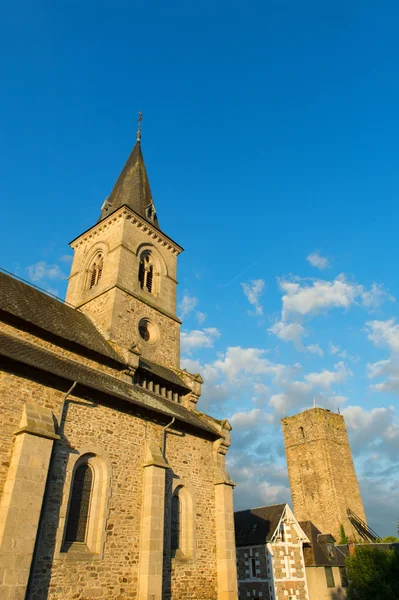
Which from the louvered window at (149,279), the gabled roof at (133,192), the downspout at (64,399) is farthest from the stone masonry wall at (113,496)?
the gabled roof at (133,192)

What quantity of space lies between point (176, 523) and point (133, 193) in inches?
761

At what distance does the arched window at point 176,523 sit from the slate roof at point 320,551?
1701cm

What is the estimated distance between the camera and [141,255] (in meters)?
23.5

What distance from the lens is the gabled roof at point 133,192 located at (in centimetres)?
2541

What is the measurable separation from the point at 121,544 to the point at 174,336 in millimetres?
11936

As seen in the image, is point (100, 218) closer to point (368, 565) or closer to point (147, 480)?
point (147, 480)

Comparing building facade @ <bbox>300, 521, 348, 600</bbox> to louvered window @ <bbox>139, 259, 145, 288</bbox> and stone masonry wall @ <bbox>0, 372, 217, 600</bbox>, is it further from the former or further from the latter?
louvered window @ <bbox>139, 259, 145, 288</bbox>

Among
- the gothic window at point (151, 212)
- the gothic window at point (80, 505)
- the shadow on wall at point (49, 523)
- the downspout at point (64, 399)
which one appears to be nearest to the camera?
the shadow on wall at point (49, 523)

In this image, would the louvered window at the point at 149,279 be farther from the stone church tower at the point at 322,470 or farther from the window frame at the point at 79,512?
the stone church tower at the point at 322,470

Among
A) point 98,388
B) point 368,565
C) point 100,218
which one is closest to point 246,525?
point 368,565

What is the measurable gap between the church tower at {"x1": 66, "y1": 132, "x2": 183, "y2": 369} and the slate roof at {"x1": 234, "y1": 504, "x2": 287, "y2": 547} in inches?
469

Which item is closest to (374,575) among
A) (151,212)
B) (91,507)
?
(91,507)

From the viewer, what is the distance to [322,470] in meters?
41.4

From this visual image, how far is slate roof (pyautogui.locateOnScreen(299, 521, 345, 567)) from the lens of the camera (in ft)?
85.4
